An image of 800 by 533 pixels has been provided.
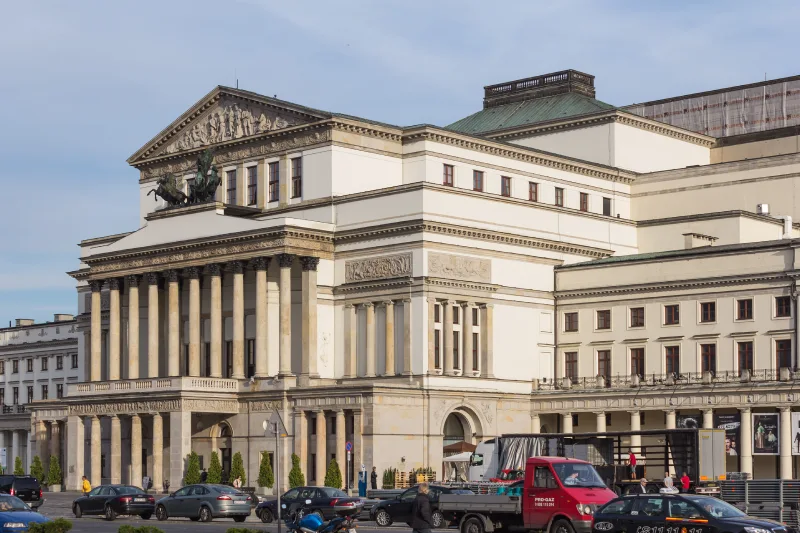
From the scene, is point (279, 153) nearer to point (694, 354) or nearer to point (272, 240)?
point (272, 240)

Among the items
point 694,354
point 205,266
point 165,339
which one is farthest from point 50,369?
point 694,354

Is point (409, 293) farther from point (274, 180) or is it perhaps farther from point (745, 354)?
point (745, 354)

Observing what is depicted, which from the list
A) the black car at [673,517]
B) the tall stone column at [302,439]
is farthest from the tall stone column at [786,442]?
the black car at [673,517]

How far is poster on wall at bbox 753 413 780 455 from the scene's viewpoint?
8425cm

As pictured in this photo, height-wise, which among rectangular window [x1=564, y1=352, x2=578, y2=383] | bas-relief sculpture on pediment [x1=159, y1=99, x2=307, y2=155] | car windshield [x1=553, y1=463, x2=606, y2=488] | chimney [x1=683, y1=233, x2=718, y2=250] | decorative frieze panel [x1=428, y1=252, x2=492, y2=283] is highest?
bas-relief sculpture on pediment [x1=159, y1=99, x2=307, y2=155]

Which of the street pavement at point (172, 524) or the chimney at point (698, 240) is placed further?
the chimney at point (698, 240)

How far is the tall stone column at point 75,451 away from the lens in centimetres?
10275

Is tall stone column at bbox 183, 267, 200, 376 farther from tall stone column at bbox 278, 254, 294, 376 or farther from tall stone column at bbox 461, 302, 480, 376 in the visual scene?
tall stone column at bbox 461, 302, 480, 376

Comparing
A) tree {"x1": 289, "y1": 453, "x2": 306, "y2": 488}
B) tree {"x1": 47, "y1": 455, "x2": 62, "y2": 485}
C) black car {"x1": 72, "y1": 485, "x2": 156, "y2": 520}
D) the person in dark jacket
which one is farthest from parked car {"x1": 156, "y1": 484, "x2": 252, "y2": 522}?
tree {"x1": 47, "y1": 455, "x2": 62, "y2": 485}

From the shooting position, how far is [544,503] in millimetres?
47312

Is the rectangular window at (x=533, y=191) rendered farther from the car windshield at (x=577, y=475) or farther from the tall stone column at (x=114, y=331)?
the car windshield at (x=577, y=475)

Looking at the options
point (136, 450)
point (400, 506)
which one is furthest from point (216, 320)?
point (400, 506)

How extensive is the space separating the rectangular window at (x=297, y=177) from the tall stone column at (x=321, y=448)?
1698 centimetres

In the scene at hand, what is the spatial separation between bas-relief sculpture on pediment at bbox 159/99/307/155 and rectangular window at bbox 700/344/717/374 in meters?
30.4
